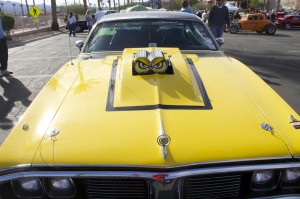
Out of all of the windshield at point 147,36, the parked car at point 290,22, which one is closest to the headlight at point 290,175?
the windshield at point 147,36

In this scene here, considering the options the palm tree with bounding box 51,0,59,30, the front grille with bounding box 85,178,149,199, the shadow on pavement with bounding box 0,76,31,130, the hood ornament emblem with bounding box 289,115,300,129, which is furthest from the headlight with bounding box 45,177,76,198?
the palm tree with bounding box 51,0,59,30

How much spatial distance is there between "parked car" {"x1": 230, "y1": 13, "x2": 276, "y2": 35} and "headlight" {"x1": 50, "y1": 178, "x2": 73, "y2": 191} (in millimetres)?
20921

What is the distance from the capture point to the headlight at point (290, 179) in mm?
1854

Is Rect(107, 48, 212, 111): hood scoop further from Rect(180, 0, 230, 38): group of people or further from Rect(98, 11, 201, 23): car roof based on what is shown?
Rect(180, 0, 230, 38): group of people

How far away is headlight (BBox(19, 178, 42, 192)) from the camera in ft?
5.86

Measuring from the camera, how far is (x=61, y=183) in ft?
5.88

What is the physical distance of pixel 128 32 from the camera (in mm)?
3869

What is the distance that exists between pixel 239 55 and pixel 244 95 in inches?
354

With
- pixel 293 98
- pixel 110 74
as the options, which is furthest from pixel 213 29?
pixel 110 74

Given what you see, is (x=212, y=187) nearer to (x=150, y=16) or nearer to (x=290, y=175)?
(x=290, y=175)

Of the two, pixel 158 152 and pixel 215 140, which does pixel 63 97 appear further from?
pixel 215 140

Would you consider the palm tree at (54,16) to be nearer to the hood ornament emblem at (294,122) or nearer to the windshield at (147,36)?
the windshield at (147,36)

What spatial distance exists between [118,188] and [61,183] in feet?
1.04

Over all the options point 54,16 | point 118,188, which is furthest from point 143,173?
point 54,16
